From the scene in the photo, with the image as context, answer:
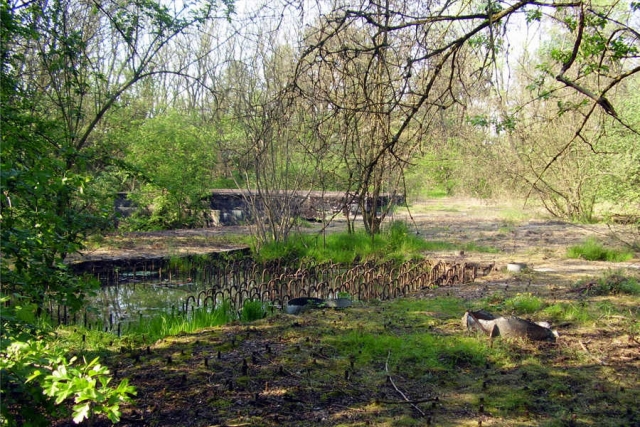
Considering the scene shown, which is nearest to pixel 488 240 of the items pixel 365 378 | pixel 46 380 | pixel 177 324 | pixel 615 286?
pixel 615 286

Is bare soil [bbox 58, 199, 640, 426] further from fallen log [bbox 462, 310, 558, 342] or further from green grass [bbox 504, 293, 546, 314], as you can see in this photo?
green grass [bbox 504, 293, 546, 314]

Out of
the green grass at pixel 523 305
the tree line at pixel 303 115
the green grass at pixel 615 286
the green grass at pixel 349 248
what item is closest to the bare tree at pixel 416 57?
the tree line at pixel 303 115

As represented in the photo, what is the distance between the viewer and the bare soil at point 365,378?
3188 millimetres

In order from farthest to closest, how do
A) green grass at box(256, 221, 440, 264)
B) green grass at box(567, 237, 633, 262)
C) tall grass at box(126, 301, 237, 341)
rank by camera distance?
1. green grass at box(256, 221, 440, 264)
2. green grass at box(567, 237, 633, 262)
3. tall grass at box(126, 301, 237, 341)

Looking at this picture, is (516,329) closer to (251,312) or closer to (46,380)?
(251,312)

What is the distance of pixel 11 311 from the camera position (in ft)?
7.66

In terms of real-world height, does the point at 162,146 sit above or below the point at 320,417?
above

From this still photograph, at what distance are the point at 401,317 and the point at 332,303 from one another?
36.3 inches

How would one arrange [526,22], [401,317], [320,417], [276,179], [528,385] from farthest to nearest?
[276,179] → [401,317] → [526,22] → [528,385] → [320,417]

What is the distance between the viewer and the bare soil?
319cm

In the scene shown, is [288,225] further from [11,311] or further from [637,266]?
[11,311]

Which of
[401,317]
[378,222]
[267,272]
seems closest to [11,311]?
[401,317]

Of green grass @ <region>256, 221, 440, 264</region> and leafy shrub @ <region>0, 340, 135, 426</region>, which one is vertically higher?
leafy shrub @ <region>0, 340, 135, 426</region>

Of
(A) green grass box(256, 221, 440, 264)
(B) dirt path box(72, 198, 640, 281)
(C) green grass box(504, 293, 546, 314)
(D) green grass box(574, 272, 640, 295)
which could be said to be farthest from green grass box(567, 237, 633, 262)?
(C) green grass box(504, 293, 546, 314)
